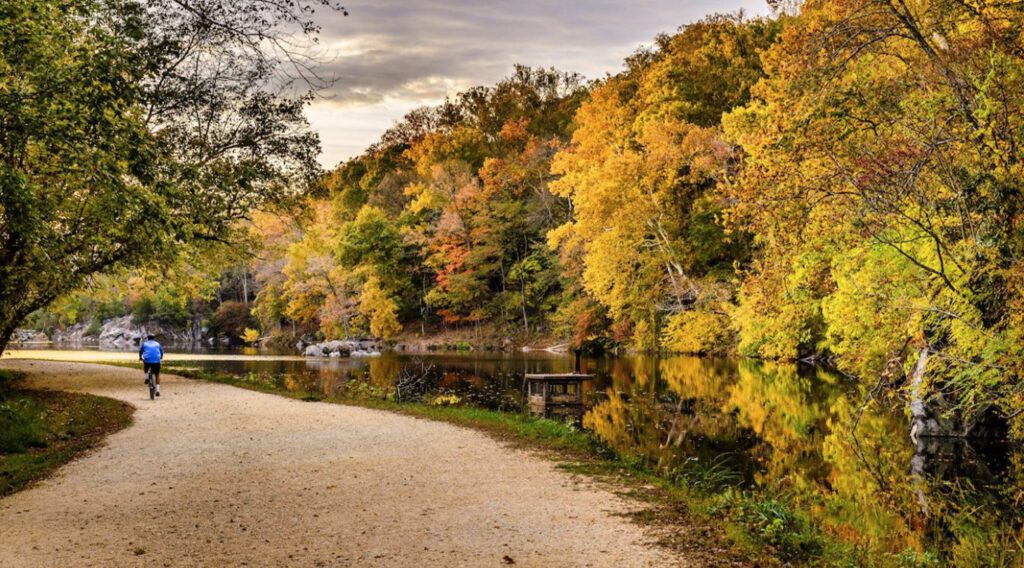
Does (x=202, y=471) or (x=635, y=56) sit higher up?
(x=635, y=56)

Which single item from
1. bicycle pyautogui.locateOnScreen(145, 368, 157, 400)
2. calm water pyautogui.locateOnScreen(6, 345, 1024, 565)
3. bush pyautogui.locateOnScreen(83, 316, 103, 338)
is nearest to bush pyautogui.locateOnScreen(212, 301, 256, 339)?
bush pyautogui.locateOnScreen(83, 316, 103, 338)

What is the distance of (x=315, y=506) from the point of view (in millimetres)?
7395

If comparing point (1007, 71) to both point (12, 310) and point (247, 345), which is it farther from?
point (247, 345)

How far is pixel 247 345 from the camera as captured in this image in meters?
58.4

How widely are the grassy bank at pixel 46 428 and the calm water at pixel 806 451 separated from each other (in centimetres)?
507

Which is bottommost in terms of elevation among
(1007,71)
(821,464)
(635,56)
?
(821,464)

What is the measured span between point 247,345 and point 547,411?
156 feet

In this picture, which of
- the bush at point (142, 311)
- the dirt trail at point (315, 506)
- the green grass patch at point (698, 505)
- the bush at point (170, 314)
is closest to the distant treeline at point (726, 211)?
the green grass patch at point (698, 505)

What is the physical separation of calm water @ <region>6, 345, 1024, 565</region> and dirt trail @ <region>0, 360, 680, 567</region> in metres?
2.05

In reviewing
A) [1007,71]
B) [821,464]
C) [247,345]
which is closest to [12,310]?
[821,464]

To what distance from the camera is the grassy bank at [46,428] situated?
9266 millimetres

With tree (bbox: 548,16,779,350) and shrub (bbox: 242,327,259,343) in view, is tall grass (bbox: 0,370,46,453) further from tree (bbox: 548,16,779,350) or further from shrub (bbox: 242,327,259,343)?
shrub (bbox: 242,327,259,343)

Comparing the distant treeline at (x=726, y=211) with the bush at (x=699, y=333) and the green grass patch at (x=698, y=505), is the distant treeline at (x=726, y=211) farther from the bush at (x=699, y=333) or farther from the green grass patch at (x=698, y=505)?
the green grass patch at (x=698, y=505)

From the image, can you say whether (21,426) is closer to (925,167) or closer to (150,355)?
(150,355)
